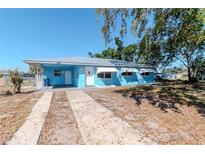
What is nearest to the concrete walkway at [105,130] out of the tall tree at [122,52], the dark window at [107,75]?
the dark window at [107,75]

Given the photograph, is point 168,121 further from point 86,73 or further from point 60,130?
point 86,73

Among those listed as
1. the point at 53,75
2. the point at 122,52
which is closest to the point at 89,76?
the point at 53,75

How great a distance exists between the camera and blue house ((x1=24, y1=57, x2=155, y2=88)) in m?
18.2

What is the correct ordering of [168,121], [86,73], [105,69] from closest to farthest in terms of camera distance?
[168,121], [86,73], [105,69]

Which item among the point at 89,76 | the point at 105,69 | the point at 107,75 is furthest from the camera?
the point at 107,75

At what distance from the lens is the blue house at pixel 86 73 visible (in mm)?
18234

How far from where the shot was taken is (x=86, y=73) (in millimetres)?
18984

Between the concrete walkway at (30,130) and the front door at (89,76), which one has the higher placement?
the front door at (89,76)

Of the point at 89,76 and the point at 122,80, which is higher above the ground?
the point at 89,76

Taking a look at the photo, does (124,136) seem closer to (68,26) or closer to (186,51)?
(68,26)

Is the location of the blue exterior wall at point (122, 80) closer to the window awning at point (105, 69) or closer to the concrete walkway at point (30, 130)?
the window awning at point (105, 69)
